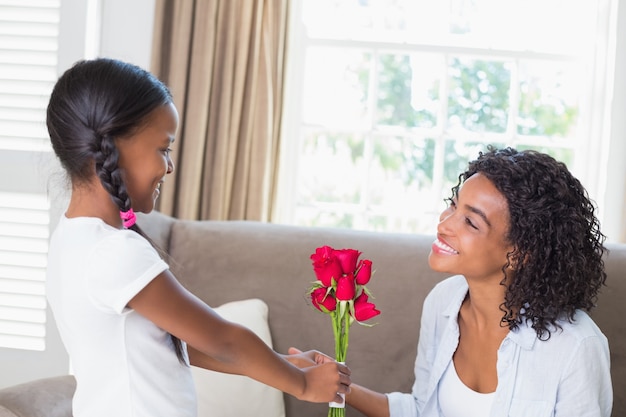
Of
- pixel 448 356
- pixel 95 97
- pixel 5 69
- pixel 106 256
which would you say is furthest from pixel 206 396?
pixel 5 69

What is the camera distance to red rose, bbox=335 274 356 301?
1.58 m

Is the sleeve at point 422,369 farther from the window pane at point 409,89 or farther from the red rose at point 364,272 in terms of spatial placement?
the window pane at point 409,89

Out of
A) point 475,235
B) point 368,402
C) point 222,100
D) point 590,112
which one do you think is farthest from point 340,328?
point 590,112

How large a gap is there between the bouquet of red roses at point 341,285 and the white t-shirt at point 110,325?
33 cm

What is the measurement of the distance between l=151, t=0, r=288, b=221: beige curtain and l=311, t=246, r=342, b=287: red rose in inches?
64.2

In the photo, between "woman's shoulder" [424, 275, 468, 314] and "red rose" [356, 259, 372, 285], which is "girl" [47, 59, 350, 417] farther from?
"woman's shoulder" [424, 275, 468, 314]

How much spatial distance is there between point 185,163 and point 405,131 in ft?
3.31

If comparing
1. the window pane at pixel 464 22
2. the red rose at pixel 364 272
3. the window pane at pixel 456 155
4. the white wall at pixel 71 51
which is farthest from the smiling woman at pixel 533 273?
the white wall at pixel 71 51

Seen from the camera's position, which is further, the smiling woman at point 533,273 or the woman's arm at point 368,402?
the woman's arm at point 368,402

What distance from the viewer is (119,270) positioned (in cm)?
139

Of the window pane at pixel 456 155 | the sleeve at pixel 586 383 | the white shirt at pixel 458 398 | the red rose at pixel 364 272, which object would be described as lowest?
the white shirt at pixel 458 398

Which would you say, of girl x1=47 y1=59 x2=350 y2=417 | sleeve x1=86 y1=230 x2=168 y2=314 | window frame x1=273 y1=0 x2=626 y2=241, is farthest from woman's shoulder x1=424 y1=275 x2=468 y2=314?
window frame x1=273 y1=0 x2=626 y2=241

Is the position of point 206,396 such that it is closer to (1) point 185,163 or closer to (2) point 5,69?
(1) point 185,163

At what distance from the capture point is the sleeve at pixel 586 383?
72.7 inches
